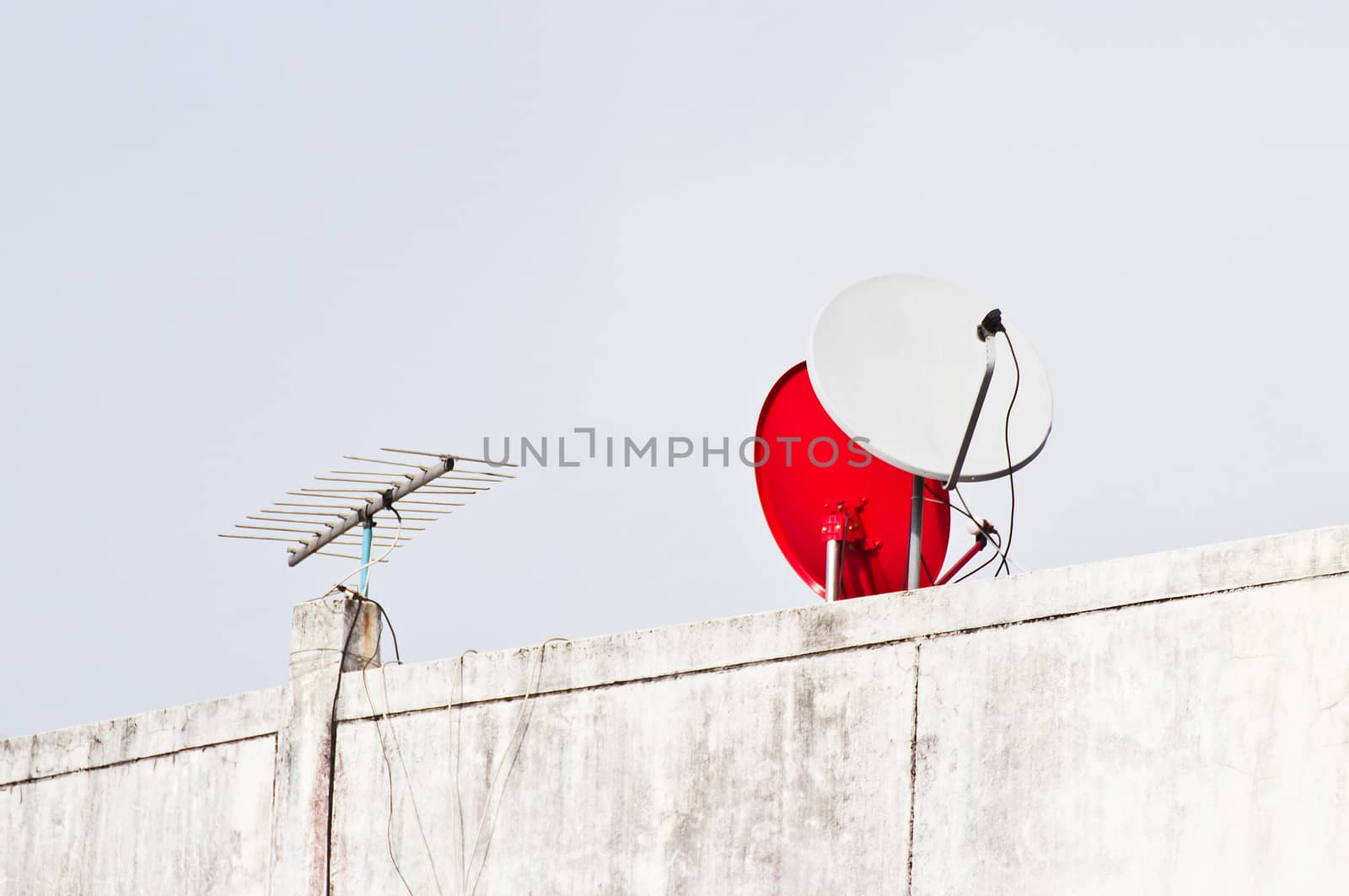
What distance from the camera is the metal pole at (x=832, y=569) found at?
9.31 metres

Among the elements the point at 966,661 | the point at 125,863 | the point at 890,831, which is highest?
the point at 966,661

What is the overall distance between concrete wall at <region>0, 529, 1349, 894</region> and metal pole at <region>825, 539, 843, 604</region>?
1218 mm

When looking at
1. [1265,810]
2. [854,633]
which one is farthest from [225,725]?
[1265,810]

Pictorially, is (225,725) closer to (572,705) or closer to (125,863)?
(125,863)

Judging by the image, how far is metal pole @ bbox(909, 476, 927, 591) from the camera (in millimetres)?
8867

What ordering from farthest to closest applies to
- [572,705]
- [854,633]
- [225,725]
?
1. [225,725]
2. [572,705]
3. [854,633]

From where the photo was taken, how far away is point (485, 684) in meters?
9.04

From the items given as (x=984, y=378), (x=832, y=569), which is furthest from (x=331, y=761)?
(x=984, y=378)

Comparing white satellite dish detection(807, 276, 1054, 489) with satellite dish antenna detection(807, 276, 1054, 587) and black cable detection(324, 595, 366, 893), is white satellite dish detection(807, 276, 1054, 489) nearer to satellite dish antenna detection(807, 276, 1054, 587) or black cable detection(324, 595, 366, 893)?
satellite dish antenna detection(807, 276, 1054, 587)

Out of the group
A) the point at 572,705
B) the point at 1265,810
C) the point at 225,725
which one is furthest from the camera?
the point at 225,725

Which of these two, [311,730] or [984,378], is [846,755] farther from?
[311,730]

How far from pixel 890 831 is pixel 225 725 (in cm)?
412

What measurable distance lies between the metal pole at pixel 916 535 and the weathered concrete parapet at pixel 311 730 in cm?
287

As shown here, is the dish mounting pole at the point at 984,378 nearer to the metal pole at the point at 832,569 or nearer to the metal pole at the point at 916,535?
the metal pole at the point at 916,535
